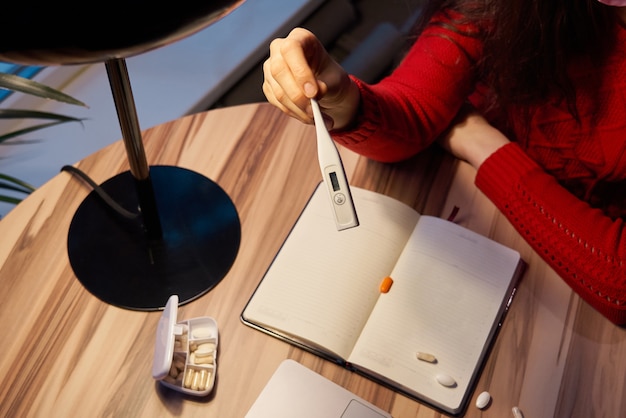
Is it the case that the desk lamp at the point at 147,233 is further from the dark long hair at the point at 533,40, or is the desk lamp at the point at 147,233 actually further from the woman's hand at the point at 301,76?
the dark long hair at the point at 533,40

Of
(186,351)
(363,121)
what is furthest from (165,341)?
(363,121)

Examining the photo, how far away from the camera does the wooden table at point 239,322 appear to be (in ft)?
2.55

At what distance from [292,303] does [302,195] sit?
0.58 feet

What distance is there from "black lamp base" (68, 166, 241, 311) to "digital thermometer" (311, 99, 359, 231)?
0.27 m

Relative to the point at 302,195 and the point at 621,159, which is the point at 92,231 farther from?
the point at 621,159

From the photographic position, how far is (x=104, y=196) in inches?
36.0

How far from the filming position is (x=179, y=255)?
871mm

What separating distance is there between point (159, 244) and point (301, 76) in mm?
308

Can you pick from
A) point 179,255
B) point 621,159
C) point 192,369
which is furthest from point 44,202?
point 621,159

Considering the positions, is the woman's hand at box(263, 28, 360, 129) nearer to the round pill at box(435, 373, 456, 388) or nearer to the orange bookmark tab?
the orange bookmark tab

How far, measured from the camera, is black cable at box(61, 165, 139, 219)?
90 centimetres

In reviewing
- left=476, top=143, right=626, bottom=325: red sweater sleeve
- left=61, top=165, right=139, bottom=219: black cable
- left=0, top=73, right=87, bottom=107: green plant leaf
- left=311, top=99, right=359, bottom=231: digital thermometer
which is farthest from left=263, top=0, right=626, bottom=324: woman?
left=0, top=73, right=87, bottom=107: green plant leaf

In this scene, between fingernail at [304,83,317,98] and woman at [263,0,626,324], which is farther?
woman at [263,0,626,324]

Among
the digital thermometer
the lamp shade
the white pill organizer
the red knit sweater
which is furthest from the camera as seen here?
the red knit sweater
